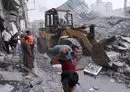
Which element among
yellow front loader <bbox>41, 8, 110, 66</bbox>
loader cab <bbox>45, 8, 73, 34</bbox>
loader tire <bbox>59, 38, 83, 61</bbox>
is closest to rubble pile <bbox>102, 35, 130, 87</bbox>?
yellow front loader <bbox>41, 8, 110, 66</bbox>

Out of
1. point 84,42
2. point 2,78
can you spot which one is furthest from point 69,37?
point 2,78

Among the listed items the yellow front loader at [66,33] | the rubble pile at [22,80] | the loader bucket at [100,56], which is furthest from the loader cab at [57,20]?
the rubble pile at [22,80]

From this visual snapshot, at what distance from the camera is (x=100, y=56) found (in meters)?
11.3

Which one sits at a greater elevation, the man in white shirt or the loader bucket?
the man in white shirt

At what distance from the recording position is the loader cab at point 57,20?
13584mm

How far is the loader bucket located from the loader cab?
2.59m

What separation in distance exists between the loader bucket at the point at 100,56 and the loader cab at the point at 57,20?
2.59 meters

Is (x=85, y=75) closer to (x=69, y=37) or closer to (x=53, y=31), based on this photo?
(x=69, y=37)

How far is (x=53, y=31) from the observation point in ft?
45.7

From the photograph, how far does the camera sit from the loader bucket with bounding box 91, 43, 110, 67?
11.1 m

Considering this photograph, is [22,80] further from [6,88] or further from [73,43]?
[73,43]

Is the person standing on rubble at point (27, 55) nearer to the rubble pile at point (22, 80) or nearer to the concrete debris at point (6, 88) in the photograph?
the rubble pile at point (22, 80)

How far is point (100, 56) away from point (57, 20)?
3.19 meters

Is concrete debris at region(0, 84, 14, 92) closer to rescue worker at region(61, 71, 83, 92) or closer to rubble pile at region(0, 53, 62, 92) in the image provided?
rubble pile at region(0, 53, 62, 92)
